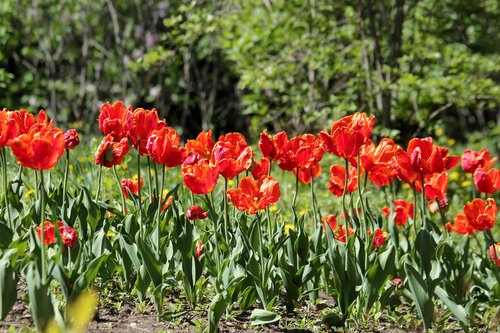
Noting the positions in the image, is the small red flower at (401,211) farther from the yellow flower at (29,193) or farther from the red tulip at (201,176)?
the yellow flower at (29,193)

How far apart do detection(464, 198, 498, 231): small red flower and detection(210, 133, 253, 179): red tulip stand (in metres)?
0.90

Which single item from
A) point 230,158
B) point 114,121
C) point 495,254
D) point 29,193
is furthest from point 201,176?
point 29,193

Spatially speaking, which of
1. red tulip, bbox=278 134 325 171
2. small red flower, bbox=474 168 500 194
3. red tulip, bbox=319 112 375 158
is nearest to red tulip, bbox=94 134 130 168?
red tulip, bbox=278 134 325 171

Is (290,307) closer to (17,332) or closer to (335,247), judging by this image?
(335,247)

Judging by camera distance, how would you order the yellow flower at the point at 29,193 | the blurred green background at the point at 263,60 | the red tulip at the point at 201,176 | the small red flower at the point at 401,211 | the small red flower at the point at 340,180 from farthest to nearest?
the blurred green background at the point at 263,60 < the yellow flower at the point at 29,193 < the small red flower at the point at 401,211 < the small red flower at the point at 340,180 < the red tulip at the point at 201,176

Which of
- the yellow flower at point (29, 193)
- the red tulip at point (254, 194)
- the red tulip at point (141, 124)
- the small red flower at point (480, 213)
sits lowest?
A: the small red flower at point (480, 213)

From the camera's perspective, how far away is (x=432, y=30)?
20.7 ft

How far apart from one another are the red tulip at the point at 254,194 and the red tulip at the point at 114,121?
0.51 metres

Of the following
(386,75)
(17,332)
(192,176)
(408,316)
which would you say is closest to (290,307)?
(408,316)

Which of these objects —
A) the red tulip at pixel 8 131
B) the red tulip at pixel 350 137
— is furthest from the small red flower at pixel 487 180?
the red tulip at pixel 8 131

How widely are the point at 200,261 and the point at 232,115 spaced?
25.4 feet

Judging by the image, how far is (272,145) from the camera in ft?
8.58

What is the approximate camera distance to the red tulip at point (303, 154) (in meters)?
2.60

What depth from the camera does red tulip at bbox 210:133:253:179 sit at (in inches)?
91.1
